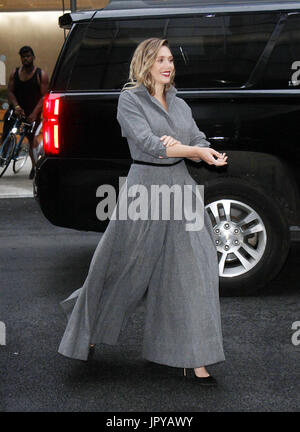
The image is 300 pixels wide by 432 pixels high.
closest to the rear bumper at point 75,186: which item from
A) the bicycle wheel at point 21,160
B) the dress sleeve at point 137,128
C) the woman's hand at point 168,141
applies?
the dress sleeve at point 137,128

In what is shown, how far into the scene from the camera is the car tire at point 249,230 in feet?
21.5

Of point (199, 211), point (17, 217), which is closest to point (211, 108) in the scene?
point (199, 211)

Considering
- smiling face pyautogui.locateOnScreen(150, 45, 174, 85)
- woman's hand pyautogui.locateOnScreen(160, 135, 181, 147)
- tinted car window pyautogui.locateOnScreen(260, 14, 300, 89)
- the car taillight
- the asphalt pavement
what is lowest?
the asphalt pavement

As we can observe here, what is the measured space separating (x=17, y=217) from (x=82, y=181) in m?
3.71

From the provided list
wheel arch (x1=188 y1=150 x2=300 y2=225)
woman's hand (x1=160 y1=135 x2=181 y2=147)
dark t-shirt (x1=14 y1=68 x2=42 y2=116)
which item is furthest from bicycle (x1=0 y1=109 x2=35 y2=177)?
woman's hand (x1=160 y1=135 x2=181 y2=147)

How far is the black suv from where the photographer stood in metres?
6.51

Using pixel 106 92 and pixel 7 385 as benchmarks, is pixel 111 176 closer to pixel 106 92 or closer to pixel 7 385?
pixel 106 92

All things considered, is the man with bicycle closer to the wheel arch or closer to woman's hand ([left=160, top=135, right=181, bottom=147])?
the wheel arch

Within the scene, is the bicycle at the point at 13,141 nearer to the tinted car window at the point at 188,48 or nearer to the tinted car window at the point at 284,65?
the tinted car window at the point at 188,48

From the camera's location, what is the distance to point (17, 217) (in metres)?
10.3

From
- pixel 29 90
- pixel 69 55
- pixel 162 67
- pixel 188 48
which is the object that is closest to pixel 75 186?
pixel 69 55

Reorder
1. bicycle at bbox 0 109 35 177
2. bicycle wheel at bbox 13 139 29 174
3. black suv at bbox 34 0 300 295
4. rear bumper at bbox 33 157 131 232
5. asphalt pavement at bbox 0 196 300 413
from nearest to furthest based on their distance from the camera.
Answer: asphalt pavement at bbox 0 196 300 413
black suv at bbox 34 0 300 295
rear bumper at bbox 33 157 131 232
bicycle at bbox 0 109 35 177
bicycle wheel at bbox 13 139 29 174

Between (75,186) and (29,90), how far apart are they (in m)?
6.40

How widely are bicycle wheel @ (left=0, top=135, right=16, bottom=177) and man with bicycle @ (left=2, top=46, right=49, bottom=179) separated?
400mm
